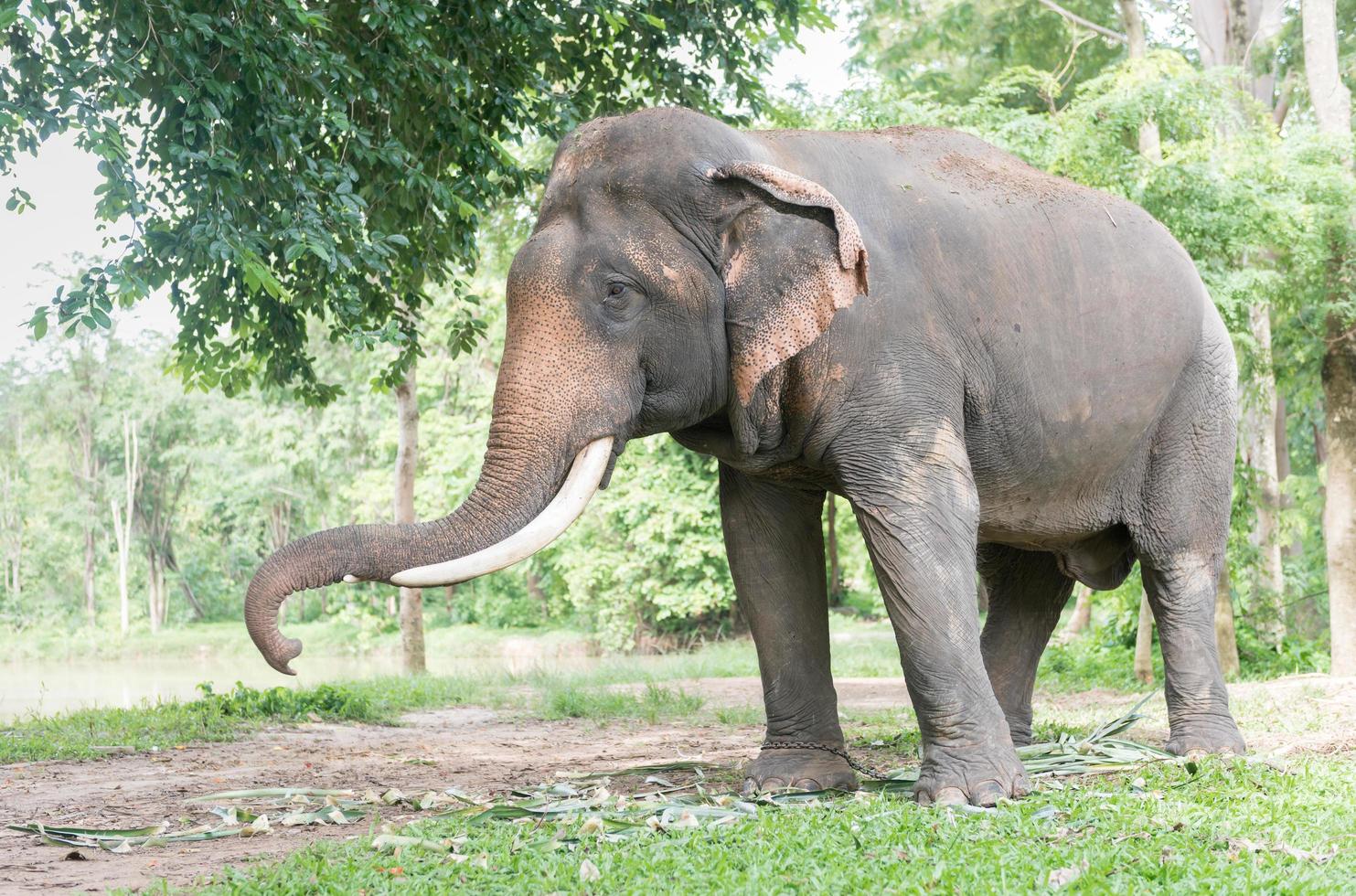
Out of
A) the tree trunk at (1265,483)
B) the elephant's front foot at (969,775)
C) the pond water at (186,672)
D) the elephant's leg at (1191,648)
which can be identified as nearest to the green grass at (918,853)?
the elephant's front foot at (969,775)

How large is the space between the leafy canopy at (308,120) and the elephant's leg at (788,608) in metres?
2.83

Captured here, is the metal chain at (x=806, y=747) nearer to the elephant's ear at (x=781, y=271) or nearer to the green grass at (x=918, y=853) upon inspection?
the green grass at (x=918, y=853)

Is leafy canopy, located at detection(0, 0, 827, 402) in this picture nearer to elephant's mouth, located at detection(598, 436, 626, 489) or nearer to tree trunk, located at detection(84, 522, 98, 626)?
elephant's mouth, located at detection(598, 436, 626, 489)

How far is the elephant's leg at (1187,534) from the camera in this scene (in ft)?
21.0

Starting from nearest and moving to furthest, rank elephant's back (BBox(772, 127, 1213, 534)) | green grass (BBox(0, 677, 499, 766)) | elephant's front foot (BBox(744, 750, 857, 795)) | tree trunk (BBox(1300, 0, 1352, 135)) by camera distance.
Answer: elephant's back (BBox(772, 127, 1213, 534))
elephant's front foot (BBox(744, 750, 857, 795))
green grass (BBox(0, 677, 499, 766))
tree trunk (BBox(1300, 0, 1352, 135))

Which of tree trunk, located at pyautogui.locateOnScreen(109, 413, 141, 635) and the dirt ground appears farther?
tree trunk, located at pyautogui.locateOnScreen(109, 413, 141, 635)

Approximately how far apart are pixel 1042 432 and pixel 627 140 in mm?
2139

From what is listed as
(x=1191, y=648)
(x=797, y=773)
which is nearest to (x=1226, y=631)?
(x=1191, y=648)

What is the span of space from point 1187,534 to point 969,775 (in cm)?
213

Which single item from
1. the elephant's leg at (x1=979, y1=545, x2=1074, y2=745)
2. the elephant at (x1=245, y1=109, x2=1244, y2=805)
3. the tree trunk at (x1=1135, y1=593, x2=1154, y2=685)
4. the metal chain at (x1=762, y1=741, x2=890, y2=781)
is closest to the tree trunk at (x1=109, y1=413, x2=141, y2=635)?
the tree trunk at (x1=1135, y1=593, x2=1154, y2=685)

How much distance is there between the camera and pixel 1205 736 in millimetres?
6246

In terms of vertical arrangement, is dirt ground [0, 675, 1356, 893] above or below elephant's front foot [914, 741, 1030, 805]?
below

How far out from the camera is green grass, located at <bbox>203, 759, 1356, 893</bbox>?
381 centimetres

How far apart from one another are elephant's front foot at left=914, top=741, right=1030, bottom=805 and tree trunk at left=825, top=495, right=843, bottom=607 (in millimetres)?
12776
